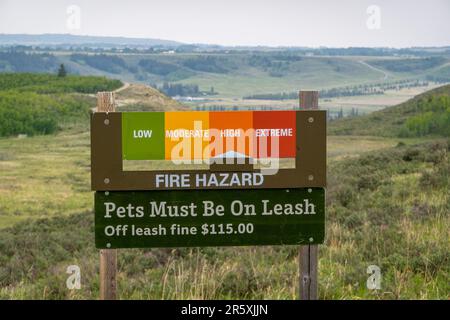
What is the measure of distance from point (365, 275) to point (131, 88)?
82512 mm

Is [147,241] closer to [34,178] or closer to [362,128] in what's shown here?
[34,178]

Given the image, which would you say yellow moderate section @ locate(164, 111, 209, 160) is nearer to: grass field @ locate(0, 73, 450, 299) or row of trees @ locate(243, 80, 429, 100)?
grass field @ locate(0, 73, 450, 299)

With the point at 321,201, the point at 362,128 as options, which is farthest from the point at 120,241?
the point at 362,128

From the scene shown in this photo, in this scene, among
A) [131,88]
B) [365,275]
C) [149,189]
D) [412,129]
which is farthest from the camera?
[131,88]

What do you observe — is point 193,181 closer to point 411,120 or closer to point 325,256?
point 325,256

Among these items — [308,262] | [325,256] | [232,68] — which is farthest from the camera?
[232,68]

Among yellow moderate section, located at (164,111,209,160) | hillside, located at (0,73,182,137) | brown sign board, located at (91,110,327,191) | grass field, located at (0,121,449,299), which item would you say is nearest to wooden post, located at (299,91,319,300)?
brown sign board, located at (91,110,327,191)

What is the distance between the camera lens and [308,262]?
20.1 ft

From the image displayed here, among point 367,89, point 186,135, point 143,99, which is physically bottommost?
point 367,89

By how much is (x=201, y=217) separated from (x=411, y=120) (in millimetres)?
51875

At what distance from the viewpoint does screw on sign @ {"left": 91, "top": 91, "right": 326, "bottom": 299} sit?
230 inches

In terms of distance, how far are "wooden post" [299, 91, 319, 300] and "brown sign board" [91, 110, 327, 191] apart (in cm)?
11

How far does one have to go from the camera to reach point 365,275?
24.8 feet

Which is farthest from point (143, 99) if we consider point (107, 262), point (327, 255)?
point (107, 262)
